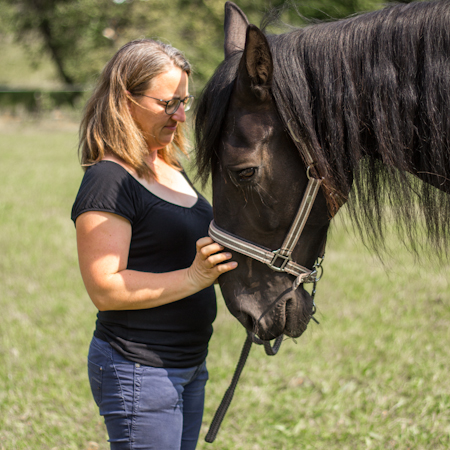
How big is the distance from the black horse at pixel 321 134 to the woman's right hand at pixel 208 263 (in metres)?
0.06

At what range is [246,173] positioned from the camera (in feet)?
A: 4.64

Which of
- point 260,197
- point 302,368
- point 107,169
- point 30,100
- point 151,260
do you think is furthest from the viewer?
point 30,100

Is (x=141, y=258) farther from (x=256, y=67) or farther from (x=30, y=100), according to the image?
(x=30, y=100)

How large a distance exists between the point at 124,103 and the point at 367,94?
0.88 metres

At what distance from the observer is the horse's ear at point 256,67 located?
4.23ft

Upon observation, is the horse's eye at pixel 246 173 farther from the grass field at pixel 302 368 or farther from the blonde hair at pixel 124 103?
the grass field at pixel 302 368

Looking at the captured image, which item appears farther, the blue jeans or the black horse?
the blue jeans

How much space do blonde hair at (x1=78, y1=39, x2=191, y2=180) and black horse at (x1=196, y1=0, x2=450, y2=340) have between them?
268 millimetres

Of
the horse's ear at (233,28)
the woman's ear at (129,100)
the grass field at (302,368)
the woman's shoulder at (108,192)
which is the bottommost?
the grass field at (302,368)

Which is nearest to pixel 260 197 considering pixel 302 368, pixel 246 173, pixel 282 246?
pixel 246 173

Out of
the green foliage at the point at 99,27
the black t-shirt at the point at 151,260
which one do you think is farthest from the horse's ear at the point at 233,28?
the green foliage at the point at 99,27

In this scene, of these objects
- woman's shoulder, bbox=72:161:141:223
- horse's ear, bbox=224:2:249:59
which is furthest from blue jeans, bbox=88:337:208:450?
horse's ear, bbox=224:2:249:59

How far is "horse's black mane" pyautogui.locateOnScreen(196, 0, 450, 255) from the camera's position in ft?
4.46

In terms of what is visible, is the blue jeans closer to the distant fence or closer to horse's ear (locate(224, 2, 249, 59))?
horse's ear (locate(224, 2, 249, 59))
